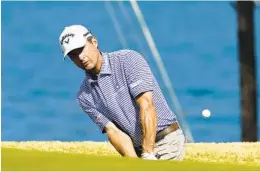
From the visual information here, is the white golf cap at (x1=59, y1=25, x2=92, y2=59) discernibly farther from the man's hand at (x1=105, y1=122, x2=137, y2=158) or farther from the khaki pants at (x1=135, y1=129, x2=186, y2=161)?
the khaki pants at (x1=135, y1=129, x2=186, y2=161)

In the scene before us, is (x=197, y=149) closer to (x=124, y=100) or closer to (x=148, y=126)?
(x=124, y=100)

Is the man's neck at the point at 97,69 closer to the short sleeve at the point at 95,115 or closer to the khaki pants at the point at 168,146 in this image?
the short sleeve at the point at 95,115

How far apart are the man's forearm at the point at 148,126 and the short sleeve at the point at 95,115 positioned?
1.76 ft

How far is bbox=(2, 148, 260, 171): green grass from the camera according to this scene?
3.24 m

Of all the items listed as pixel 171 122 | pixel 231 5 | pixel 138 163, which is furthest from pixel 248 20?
pixel 138 163

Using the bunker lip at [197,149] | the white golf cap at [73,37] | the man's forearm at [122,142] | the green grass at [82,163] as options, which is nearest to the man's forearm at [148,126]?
the man's forearm at [122,142]

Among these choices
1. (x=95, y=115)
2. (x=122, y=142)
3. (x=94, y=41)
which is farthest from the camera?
(x=95, y=115)

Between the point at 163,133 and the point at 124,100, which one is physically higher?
the point at 124,100

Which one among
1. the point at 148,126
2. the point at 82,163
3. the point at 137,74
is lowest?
the point at 148,126

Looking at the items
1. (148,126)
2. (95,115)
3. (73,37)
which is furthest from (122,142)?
(73,37)

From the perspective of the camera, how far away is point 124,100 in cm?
504

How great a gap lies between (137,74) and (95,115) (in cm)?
60

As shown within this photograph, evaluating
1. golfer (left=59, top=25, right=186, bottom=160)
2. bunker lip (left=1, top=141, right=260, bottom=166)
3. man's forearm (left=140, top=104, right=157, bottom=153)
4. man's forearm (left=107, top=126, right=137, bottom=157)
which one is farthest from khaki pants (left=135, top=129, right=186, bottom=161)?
bunker lip (left=1, top=141, right=260, bottom=166)

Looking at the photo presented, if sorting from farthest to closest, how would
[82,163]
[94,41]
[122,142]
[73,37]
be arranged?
1. [122,142]
2. [94,41]
3. [73,37]
4. [82,163]
